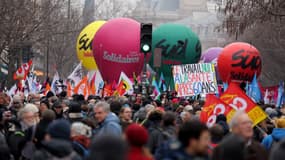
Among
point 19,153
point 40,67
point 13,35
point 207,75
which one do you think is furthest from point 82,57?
point 40,67

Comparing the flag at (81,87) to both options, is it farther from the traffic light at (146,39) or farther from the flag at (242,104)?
the flag at (242,104)

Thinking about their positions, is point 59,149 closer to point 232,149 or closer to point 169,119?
point 232,149

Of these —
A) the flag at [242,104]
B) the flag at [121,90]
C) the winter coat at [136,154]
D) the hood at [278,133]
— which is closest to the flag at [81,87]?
the flag at [121,90]

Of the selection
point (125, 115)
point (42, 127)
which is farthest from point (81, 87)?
point (42, 127)

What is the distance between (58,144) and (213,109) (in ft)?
17.1

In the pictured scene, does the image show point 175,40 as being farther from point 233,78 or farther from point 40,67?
point 40,67

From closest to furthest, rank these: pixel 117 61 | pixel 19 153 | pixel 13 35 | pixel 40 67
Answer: pixel 19 153
pixel 117 61
pixel 13 35
pixel 40 67

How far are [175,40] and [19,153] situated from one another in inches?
901

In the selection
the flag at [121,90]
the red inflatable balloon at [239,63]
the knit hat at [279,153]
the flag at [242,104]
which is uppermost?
the knit hat at [279,153]

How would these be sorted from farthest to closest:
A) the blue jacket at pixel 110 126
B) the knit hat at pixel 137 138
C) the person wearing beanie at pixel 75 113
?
the person wearing beanie at pixel 75 113, the blue jacket at pixel 110 126, the knit hat at pixel 137 138

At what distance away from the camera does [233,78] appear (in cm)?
3156

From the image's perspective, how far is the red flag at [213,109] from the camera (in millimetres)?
→ 14219

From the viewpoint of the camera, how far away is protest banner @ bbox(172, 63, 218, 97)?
1018 inches

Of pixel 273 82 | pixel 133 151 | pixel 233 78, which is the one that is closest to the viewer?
pixel 133 151
